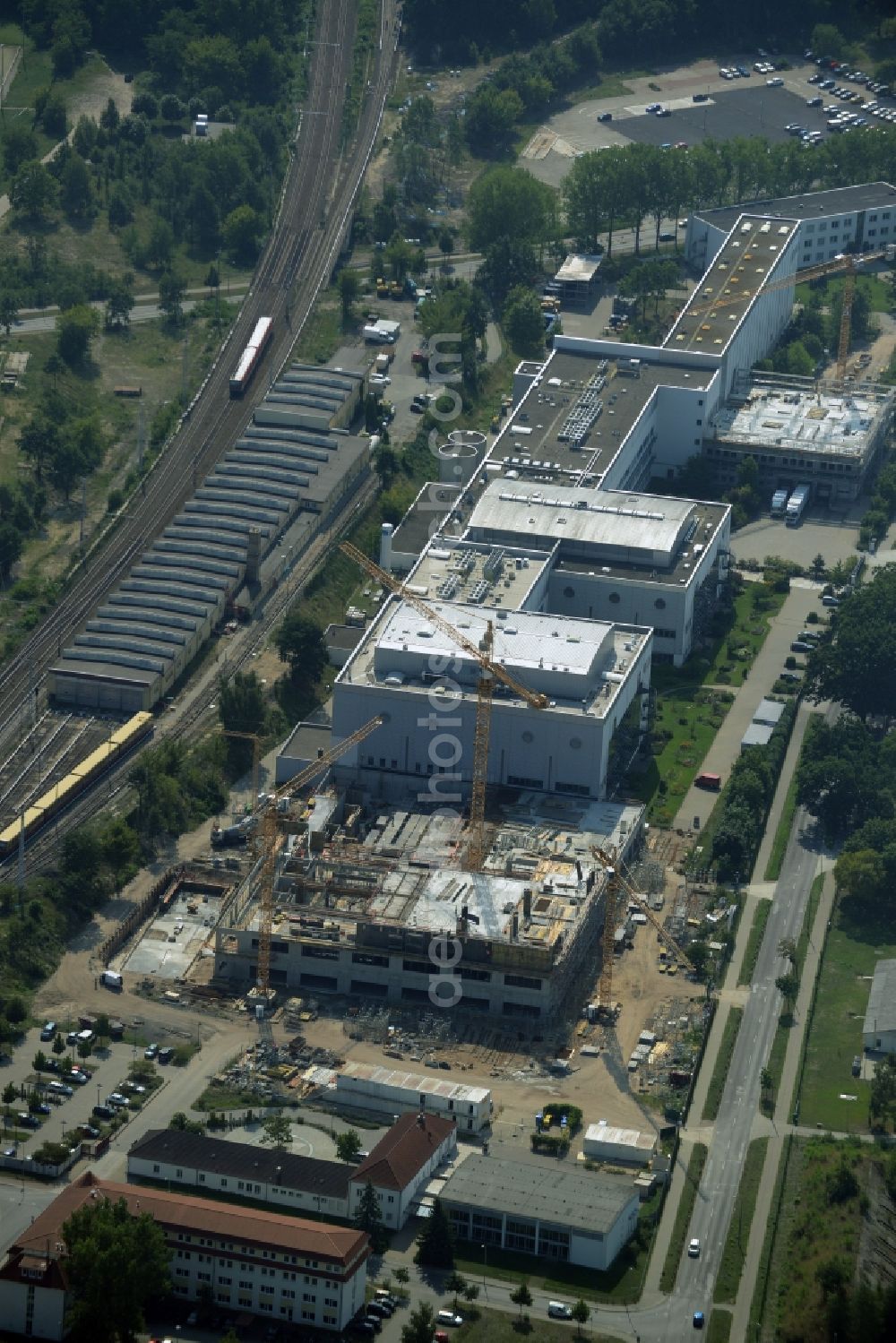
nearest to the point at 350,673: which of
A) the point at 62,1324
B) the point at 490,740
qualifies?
the point at 490,740

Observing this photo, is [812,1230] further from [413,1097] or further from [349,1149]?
[349,1149]

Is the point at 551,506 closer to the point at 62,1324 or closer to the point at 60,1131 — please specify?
the point at 60,1131

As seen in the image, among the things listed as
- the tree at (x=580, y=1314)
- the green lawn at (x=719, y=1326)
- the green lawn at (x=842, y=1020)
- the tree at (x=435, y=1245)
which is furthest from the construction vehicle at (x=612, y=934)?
the tree at (x=580, y=1314)

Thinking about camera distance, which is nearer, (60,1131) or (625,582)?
(60,1131)

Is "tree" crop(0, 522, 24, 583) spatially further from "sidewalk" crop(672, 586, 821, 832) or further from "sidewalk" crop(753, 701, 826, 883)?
"sidewalk" crop(753, 701, 826, 883)

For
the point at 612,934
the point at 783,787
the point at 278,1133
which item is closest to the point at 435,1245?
the point at 278,1133

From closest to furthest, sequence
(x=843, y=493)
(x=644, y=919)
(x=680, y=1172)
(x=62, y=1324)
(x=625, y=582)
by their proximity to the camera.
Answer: (x=62, y=1324) < (x=680, y=1172) < (x=644, y=919) < (x=625, y=582) < (x=843, y=493)

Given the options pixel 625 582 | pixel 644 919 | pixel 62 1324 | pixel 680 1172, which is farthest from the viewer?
pixel 625 582

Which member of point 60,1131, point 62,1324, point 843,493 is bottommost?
point 62,1324
